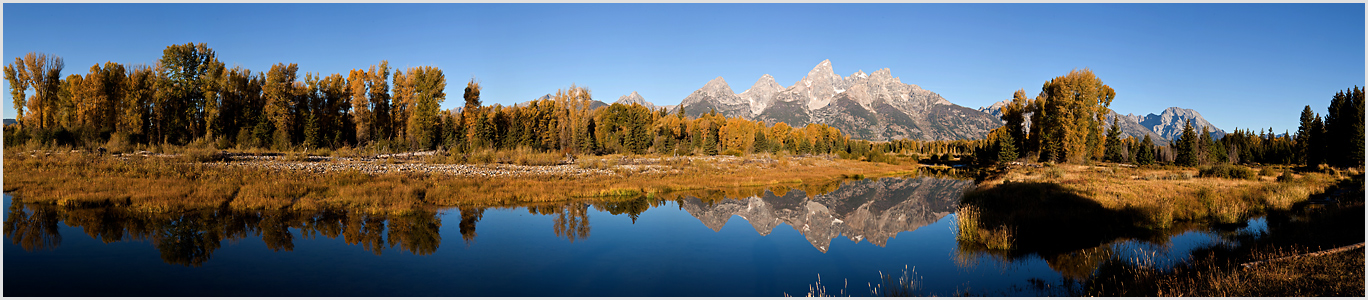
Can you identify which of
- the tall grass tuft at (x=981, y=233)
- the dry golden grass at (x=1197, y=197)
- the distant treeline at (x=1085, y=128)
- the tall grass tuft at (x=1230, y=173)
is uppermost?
the distant treeline at (x=1085, y=128)

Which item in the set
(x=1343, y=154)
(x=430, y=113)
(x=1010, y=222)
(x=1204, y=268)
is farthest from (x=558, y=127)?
(x=1343, y=154)

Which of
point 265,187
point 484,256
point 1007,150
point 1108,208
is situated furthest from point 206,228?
point 1007,150

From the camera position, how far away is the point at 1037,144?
148 feet

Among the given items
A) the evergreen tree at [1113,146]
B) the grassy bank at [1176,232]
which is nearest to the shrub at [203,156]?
the grassy bank at [1176,232]

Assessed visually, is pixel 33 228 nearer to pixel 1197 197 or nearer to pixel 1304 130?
pixel 1197 197

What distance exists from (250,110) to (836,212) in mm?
40831

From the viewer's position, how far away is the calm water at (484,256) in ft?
29.8

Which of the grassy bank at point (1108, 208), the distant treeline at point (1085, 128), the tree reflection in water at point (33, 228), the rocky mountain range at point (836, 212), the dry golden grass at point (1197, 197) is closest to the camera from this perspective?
the tree reflection in water at point (33, 228)

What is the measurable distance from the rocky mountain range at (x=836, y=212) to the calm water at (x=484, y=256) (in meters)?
0.21

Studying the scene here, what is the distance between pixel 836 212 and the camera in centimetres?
2059

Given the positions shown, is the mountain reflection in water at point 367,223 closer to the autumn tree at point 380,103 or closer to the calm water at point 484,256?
the calm water at point 484,256

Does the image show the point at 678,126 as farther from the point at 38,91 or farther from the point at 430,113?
the point at 38,91

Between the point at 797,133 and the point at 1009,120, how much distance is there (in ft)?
195

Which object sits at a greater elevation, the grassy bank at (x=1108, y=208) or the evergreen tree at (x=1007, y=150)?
the evergreen tree at (x=1007, y=150)
